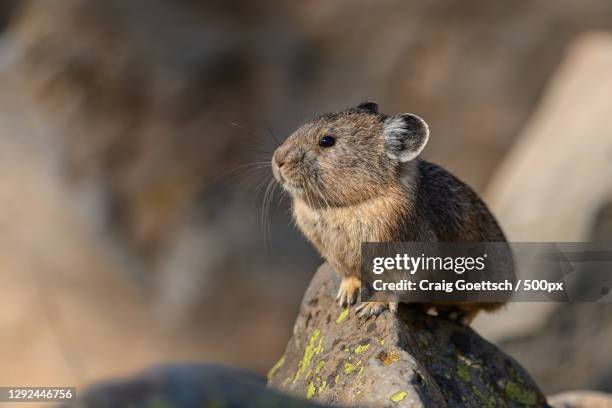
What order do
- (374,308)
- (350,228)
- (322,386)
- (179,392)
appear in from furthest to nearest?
1. (350,228)
2. (374,308)
3. (322,386)
4. (179,392)

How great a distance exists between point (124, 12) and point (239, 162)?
387 cm

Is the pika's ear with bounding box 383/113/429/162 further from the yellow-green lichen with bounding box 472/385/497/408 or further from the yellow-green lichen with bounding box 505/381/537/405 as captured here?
the yellow-green lichen with bounding box 505/381/537/405

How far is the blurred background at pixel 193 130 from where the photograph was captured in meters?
18.8

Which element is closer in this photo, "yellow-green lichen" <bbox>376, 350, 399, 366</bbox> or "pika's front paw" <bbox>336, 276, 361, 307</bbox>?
"yellow-green lichen" <bbox>376, 350, 399, 366</bbox>

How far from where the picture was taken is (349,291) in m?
7.57

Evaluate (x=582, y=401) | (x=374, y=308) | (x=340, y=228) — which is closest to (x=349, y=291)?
(x=374, y=308)

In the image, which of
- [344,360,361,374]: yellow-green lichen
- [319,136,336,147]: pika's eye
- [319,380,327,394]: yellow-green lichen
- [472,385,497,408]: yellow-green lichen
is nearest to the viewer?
[344,360,361,374]: yellow-green lichen

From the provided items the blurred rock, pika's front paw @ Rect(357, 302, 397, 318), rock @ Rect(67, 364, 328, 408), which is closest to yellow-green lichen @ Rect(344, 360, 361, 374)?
pika's front paw @ Rect(357, 302, 397, 318)

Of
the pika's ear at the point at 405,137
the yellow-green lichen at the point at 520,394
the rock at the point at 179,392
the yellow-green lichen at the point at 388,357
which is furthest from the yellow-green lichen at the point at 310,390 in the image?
the rock at the point at 179,392

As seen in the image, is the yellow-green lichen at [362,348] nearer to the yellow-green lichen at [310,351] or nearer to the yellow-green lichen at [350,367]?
the yellow-green lichen at [350,367]

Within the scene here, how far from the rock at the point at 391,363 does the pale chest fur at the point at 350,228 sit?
45 cm

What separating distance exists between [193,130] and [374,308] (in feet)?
41.0

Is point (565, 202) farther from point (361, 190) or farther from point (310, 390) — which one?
point (310, 390)

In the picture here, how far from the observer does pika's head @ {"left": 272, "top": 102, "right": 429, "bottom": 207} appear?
25.0 feet
